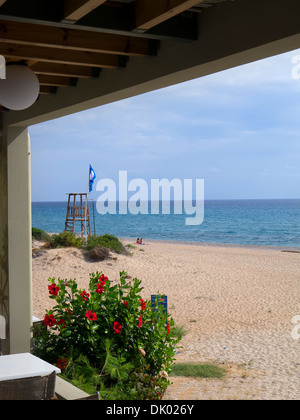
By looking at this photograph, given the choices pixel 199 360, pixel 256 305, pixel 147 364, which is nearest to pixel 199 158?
pixel 256 305

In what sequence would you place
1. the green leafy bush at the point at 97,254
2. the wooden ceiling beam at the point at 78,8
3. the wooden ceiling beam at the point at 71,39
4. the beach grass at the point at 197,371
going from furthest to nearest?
the green leafy bush at the point at 97,254 → the beach grass at the point at 197,371 → the wooden ceiling beam at the point at 71,39 → the wooden ceiling beam at the point at 78,8

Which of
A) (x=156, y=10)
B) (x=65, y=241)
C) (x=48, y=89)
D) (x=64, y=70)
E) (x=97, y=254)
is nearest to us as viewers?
(x=156, y=10)

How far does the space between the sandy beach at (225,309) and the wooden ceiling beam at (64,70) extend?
10.3ft

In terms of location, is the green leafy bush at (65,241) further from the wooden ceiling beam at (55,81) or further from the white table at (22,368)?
the white table at (22,368)

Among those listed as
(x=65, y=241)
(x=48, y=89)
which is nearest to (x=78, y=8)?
(x=48, y=89)

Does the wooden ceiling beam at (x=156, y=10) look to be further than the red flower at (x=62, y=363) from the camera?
No

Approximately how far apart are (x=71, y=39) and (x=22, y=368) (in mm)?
1508

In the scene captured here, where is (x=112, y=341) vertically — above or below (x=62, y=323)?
below

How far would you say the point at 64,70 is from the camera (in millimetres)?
2639

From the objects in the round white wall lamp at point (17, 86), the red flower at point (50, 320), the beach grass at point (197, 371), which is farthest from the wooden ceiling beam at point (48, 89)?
the beach grass at point (197, 371)

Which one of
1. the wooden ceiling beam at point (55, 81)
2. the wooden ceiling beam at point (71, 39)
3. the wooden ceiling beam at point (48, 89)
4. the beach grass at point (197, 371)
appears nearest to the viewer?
the wooden ceiling beam at point (71, 39)

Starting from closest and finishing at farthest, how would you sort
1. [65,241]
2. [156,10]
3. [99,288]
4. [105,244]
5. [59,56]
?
1. [156,10]
2. [59,56]
3. [99,288]
4. [65,241]
5. [105,244]

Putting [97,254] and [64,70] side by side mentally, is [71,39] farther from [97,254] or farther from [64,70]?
[97,254]

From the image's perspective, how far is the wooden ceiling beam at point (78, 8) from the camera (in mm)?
1585
